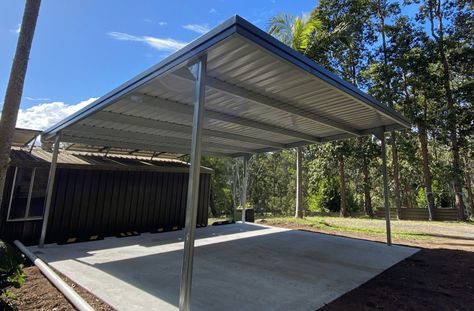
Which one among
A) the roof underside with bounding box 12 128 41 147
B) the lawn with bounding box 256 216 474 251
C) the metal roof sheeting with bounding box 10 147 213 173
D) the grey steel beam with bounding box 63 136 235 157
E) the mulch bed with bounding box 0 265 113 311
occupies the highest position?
the grey steel beam with bounding box 63 136 235 157

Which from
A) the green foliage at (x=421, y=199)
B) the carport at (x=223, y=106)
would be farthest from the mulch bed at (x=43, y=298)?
the green foliage at (x=421, y=199)

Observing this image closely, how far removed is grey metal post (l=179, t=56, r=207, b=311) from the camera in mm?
2834

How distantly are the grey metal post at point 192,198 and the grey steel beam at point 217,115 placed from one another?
1.82m

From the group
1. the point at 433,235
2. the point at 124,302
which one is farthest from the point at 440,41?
the point at 124,302

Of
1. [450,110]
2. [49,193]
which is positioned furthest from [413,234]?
[49,193]

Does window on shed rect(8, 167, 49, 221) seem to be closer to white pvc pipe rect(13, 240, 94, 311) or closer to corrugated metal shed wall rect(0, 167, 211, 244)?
corrugated metal shed wall rect(0, 167, 211, 244)

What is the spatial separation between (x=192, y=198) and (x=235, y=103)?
275 centimetres

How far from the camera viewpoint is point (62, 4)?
5.17 m

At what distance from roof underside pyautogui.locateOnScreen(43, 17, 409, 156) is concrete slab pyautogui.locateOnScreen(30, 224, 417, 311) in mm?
2670

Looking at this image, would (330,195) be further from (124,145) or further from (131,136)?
(131,136)

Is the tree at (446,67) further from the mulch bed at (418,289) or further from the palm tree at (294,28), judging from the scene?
the mulch bed at (418,289)

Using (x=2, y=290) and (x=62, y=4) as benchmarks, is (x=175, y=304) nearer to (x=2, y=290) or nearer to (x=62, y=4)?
(x=2, y=290)

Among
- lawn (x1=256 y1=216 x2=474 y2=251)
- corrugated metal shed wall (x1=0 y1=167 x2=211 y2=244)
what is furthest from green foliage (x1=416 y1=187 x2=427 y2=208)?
corrugated metal shed wall (x1=0 y1=167 x2=211 y2=244)

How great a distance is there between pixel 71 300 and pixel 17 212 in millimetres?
4503
